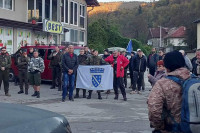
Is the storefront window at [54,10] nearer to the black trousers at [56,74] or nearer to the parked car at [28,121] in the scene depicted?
the black trousers at [56,74]

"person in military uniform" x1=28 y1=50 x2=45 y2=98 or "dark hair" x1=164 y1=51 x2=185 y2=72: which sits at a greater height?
"dark hair" x1=164 y1=51 x2=185 y2=72

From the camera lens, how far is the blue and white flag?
14.1 m

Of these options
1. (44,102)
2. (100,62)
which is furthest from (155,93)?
(100,62)

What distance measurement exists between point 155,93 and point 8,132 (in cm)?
172

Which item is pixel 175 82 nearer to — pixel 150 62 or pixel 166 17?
pixel 150 62

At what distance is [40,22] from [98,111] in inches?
651

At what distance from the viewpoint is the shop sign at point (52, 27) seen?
2554 centimetres

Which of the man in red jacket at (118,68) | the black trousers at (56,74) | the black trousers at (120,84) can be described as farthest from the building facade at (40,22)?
the black trousers at (120,84)

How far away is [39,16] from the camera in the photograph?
89.6ft

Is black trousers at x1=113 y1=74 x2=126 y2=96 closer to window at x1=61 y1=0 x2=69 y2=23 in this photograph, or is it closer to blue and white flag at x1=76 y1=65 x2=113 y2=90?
blue and white flag at x1=76 y1=65 x2=113 y2=90

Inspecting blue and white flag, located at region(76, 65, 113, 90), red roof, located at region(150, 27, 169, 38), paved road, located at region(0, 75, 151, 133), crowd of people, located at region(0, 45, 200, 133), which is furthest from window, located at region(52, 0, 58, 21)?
red roof, located at region(150, 27, 169, 38)

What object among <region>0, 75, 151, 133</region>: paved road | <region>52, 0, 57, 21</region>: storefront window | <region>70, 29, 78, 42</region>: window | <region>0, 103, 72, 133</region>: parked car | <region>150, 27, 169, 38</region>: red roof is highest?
<region>150, 27, 169, 38</region>: red roof

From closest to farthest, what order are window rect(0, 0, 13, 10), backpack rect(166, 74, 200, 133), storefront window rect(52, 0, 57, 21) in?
backpack rect(166, 74, 200, 133)
window rect(0, 0, 13, 10)
storefront window rect(52, 0, 57, 21)

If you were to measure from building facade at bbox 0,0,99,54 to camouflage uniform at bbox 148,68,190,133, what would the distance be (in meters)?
17.9
